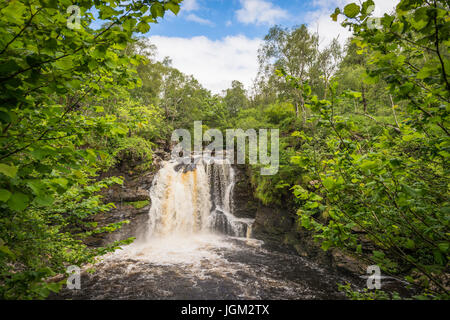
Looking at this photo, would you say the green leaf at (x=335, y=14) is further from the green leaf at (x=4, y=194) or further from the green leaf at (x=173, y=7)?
the green leaf at (x=4, y=194)

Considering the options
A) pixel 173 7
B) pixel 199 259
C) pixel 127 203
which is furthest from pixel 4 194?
pixel 127 203

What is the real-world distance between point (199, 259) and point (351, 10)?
29.9 ft

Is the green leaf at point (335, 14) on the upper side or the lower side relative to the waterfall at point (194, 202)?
upper

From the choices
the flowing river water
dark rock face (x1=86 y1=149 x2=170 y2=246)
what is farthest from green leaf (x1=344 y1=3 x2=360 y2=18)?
dark rock face (x1=86 y1=149 x2=170 y2=246)

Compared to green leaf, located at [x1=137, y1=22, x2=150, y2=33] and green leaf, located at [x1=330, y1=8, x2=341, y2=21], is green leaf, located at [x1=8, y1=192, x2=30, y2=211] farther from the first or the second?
green leaf, located at [x1=330, y1=8, x2=341, y2=21]

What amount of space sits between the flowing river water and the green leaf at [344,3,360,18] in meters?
6.67

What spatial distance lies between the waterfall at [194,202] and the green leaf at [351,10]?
1144 cm

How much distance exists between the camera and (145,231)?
11266 millimetres

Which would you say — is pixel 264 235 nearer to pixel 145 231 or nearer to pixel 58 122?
pixel 145 231

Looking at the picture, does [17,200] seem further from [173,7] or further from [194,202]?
[194,202]

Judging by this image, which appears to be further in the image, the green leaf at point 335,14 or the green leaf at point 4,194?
the green leaf at point 335,14

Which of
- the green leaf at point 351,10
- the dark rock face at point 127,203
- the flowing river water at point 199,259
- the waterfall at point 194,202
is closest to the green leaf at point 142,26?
the green leaf at point 351,10

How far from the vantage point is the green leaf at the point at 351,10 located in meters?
1.35

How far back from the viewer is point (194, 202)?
1304 cm
